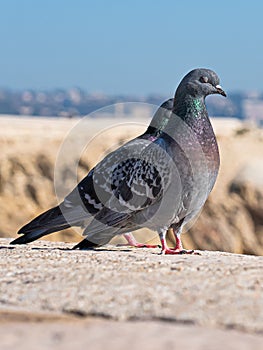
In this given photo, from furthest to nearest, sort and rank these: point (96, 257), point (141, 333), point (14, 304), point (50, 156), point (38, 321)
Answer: point (50, 156)
point (96, 257)
point (14, 304)
point (38, 321)
point (141, 333)

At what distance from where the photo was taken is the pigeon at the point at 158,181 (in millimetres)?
8656

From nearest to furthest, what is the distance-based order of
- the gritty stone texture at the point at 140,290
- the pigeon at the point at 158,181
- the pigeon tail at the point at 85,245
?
the gritty stone texture at the point at 140,290, the pigeon at the point at 158,181, the pigeon tail at the point at 85,245

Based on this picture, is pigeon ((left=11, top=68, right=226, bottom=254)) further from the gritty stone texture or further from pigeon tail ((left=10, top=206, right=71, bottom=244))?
the gritty stone texture

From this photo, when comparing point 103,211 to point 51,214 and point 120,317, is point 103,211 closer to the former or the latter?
point 51,214

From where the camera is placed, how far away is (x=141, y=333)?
546cm

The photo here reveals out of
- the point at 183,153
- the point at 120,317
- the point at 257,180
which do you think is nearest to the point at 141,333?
the point at 120,317

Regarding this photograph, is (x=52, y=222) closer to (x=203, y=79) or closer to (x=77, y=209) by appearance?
(x=77, y=209)

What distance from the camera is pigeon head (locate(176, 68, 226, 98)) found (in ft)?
29.7

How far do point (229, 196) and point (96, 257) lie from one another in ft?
57.6

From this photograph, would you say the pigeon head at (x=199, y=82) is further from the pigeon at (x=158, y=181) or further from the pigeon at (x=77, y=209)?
the pigeon at (x=77, y=209)

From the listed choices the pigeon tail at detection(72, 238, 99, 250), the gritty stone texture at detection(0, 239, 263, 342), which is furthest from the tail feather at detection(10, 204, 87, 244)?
the gritty stone texture at detection(0, 239, 263, 342)

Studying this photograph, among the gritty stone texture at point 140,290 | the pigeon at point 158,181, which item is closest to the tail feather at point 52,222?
the pigeon at point 158,181

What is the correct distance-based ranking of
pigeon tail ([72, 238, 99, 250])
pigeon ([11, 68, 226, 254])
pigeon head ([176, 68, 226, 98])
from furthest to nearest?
pigeon tail ([72, 238, 99, 250])
pigeon head ([176, 68, 226, 98])
pigeon ([11, 68, 226, 254])

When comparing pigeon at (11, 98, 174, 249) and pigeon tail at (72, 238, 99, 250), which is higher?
pigeon at (11, 98, 174, 249)
